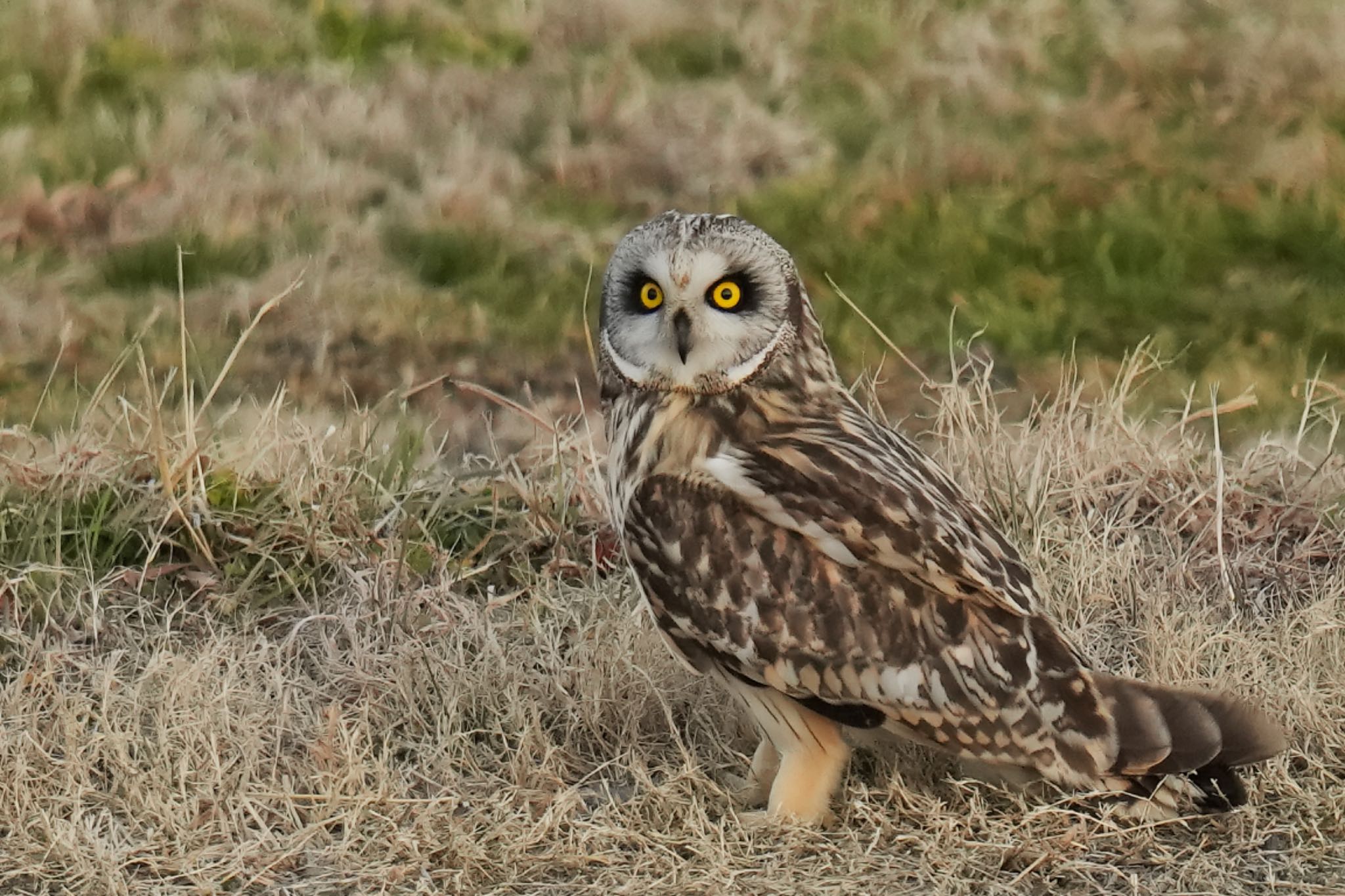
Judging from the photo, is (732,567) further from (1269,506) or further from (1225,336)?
(1225,336)

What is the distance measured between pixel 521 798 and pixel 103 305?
412 centimetres

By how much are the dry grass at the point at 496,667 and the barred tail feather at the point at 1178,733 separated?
181 millimetres

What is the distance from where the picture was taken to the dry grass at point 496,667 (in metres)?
4.49

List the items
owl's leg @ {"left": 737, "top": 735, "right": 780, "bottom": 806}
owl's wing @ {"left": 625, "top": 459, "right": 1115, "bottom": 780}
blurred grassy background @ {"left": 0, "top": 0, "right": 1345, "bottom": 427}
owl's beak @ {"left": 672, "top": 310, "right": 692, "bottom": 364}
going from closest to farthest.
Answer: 1. owl's wing @ {"left": 625, "top": 459, "right": 1115, "bottom": 780}
2. owl's beak @ {"left": 672, "top": 310, "right": 692, "bottom": 364}
3. owl's leg @ {"left": 737, "top": 735, "right": 780, "bottom": 806}
4. blurred grassy background @ {"left": 0, "top": 0, "right": 1345, "bottom": 427}

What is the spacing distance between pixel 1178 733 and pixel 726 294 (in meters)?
1.42

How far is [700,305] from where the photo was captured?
4.47 meters

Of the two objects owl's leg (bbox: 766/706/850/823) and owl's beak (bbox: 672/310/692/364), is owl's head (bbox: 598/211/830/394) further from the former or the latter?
owl's leg (bbox: 766/706/850/823)

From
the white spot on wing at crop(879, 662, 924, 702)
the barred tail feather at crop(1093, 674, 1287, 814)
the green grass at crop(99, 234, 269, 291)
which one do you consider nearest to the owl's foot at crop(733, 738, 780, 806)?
the white spot on wing at crop(879, 662, 924, 702)

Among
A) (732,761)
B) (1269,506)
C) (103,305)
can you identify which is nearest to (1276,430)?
(1269,506)

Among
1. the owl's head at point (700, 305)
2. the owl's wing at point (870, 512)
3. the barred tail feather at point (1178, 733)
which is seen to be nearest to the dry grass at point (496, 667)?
the barred tail feather at point (1178, 733)

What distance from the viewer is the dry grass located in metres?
4.49

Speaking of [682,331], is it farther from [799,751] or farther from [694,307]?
[799,751]

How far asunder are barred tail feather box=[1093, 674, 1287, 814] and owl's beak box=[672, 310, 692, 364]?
1.19 m

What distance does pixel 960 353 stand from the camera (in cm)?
757
